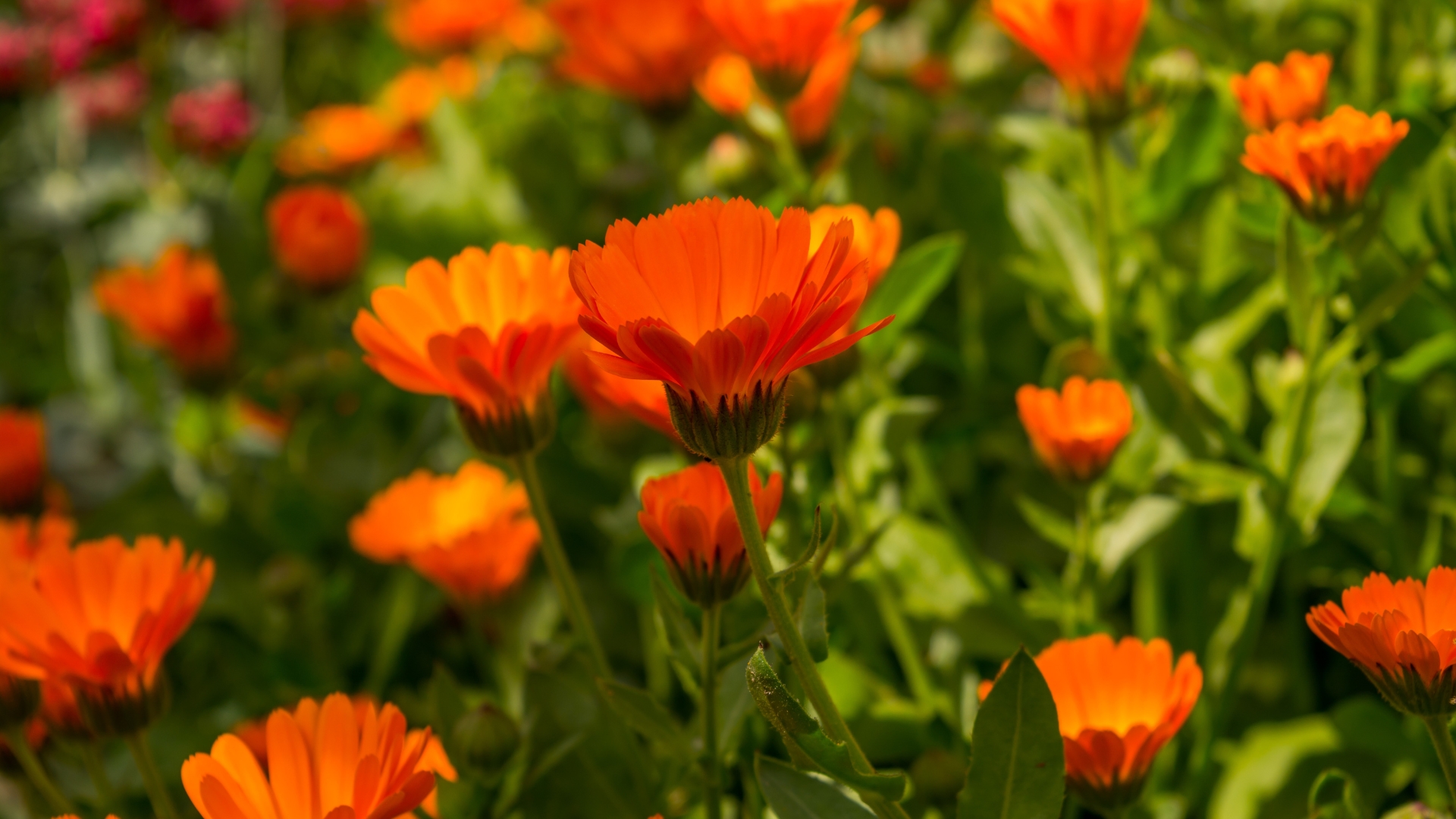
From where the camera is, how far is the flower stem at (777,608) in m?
0.47

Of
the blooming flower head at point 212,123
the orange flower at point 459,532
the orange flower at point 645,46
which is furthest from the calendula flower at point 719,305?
the blooming flower head at point 212,123

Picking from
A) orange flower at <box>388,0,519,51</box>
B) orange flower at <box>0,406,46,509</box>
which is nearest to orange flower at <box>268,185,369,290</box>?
orange flower at <box>0,406,46,509</box>

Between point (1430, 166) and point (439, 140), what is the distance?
1241 mm

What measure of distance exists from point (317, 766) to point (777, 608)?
0.72ft

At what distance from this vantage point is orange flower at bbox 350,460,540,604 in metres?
0.84

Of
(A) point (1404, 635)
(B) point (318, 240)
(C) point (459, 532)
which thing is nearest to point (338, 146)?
(B) point (318, 240)

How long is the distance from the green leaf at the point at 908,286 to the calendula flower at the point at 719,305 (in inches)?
16.1

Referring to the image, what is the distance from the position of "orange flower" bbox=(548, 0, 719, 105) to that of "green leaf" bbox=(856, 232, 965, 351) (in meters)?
0.46

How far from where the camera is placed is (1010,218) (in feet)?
3.47

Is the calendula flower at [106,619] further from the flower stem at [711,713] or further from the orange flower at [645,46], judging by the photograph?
the orange flower at [645,46]

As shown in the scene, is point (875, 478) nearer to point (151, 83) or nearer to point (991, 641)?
point (991, 641)

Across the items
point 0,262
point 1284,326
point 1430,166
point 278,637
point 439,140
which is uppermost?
point 1430,166

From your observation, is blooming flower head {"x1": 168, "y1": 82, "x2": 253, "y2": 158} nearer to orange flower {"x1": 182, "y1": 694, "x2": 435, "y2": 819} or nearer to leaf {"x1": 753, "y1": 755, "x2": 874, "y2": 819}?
orange flower {"x1": 182, "y1": 694, "x2": 435, "y2": 819}

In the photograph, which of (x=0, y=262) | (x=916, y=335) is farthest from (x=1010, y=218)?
(x=0, y=262)
